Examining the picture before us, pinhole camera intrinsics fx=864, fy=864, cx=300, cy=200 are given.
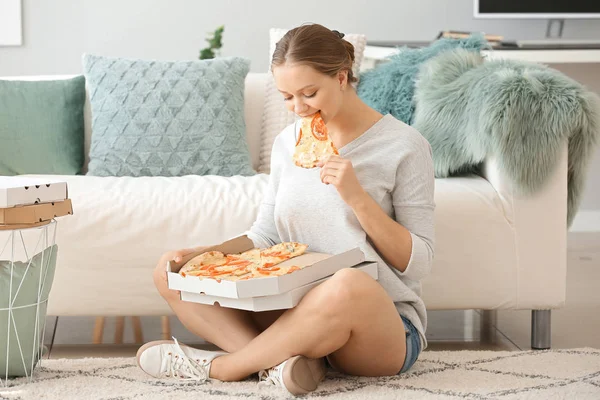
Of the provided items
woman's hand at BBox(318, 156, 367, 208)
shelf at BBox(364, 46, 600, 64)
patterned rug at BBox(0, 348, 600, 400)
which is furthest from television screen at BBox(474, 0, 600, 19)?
woman's hand at BBox(318, 156, 367, 208)

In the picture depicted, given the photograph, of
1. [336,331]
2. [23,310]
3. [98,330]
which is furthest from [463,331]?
[23,310]

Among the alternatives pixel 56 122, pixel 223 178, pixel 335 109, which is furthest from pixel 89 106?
pixel 335 109

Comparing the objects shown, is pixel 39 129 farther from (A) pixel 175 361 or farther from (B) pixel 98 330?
(A) pixel 175 361

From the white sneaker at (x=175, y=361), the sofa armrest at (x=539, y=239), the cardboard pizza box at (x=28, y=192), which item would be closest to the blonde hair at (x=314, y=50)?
the cardboard pizza box at (x=28, y=192)

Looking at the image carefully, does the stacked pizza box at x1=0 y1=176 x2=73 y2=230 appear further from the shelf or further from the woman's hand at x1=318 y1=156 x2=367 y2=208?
the shelf

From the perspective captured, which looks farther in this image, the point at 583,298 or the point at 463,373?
the point at 583,298

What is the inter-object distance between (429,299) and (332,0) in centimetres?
214

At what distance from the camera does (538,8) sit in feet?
13.1

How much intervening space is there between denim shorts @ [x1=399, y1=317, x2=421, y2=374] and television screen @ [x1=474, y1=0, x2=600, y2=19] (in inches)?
95.1

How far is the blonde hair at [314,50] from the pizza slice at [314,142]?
0.38 ft

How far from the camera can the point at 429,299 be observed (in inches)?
94.4

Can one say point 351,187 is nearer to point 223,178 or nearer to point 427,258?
point 427,258

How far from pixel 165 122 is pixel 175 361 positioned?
1.11 metres

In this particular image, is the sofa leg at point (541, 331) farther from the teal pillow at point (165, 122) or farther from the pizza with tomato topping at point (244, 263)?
the teal pillow at point (165, 122)
